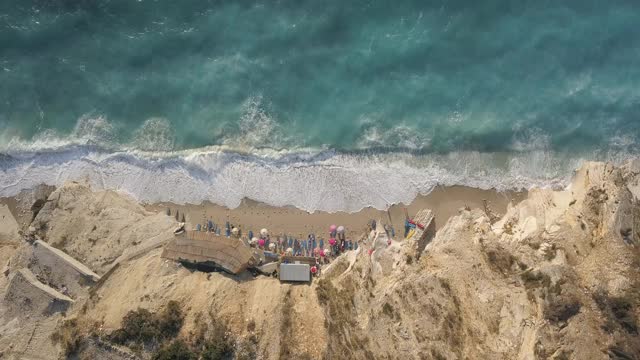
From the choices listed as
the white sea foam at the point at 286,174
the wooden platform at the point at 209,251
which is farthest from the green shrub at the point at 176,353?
the white sea foam at the point at 286,174

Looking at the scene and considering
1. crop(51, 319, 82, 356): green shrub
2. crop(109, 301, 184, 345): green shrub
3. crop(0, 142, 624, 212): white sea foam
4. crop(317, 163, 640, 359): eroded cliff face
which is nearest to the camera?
crop(317, 163, 640, 359): eroded cliff face

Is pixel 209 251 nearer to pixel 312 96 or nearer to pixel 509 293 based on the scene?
pixel 312 96

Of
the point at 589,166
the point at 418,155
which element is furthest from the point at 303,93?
the point at 589,166

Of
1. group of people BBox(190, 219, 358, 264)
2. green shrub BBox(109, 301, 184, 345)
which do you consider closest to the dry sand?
group of people BBox(190, 219, 358, 264)

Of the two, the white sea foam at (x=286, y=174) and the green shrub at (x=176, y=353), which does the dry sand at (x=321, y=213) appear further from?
the green shrub at (x=176, y=353)

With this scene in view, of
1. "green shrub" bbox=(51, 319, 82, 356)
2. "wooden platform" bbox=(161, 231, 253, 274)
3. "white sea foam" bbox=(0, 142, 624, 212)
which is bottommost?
"green shrub" bbox=(51, 319, 82, 356)

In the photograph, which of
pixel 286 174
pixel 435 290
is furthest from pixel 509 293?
pixel 286 174

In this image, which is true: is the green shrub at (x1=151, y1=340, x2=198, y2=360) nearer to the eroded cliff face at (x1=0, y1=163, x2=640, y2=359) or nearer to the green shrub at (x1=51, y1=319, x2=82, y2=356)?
the eroded cliff face at (x1=0, y1=163, x2=640, y2=359)

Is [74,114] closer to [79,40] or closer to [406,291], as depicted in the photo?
[79,40]
